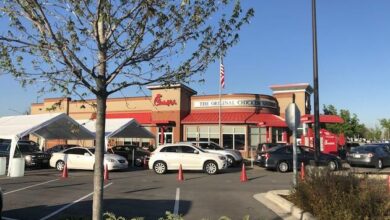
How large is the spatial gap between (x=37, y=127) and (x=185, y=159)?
8074mm

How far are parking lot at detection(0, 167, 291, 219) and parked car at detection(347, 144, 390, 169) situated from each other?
891 cm

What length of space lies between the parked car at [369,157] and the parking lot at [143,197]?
351 inches

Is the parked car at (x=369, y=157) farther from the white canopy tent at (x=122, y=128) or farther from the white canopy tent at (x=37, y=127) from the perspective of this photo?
the white canopy tent at (x=37, y=127)

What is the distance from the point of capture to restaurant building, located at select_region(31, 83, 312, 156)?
40.8m

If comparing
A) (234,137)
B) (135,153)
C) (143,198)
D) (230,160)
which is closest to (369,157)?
(230,160)

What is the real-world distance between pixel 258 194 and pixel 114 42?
9.91 meters

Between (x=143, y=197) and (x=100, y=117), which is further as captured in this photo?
(x=143, y=197)

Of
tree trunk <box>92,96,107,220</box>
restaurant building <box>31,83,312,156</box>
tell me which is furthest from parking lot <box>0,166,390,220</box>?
restaurant building <box>31,83,312,156</box>

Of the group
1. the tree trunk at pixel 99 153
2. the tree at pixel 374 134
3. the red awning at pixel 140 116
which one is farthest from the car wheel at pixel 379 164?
the tree at pixel 374 134

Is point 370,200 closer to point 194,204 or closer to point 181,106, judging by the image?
point 194,204

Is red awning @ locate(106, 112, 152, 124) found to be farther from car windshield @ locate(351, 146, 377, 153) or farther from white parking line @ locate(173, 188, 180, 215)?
white parking line @ locate(173, 188, 180, 215)

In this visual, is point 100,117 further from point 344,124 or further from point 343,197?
point 344,124

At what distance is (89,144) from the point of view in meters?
47.8

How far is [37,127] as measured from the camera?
25.2 metres
